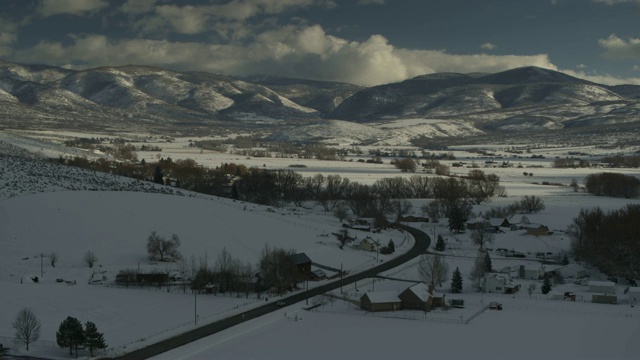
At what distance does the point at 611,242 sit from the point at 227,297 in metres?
34.3

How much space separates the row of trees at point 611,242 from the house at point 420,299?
18579 millimetres

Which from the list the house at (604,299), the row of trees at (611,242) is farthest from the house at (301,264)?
the row of trees at (611,242)

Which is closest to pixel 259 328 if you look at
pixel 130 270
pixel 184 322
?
pixel 184 322

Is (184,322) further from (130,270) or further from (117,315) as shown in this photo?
(130,270)

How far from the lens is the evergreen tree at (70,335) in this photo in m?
30.6

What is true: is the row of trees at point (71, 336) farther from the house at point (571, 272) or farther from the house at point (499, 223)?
the house at point (499, 223)

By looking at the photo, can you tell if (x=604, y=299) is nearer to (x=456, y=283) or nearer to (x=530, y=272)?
(x=530, y=272)

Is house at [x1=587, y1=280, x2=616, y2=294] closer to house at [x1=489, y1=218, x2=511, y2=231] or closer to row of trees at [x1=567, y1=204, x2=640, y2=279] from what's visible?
row of trees at [x1=567, y1=204, x2=640, y2=279]

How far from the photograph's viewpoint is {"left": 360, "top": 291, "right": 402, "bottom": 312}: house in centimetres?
4066

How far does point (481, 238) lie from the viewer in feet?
219

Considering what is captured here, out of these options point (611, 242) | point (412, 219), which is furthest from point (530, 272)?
point (412, 219)

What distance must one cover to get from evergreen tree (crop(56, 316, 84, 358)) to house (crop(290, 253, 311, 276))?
2015 cm

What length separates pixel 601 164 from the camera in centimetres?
16112

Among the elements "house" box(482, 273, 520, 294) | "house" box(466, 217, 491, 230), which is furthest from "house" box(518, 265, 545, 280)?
"house" box(466, 217, 491, 230)
